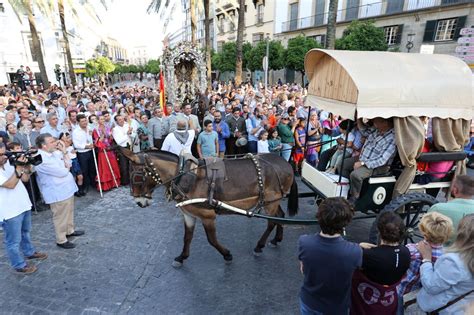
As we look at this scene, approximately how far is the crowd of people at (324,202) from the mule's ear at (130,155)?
0.66 meters

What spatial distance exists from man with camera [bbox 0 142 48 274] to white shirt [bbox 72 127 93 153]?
2.95m

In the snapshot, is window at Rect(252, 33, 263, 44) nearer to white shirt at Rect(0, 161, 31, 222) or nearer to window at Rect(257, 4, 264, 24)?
window at Rect(257, 4, 264, 24)

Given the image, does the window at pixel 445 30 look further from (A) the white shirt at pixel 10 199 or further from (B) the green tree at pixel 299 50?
(A) the white shirt at pixel 10 199

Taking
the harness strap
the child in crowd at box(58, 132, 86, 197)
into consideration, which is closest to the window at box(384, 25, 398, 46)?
the harness strap

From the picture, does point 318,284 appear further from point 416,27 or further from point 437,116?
point 416,27

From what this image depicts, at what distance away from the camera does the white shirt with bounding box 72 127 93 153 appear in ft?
22.6

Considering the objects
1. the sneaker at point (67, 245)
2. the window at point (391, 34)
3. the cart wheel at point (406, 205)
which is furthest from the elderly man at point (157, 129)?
the window at point (391, 34)

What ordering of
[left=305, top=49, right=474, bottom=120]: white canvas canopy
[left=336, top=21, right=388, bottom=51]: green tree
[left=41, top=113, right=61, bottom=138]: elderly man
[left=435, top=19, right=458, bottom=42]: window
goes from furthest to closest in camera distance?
[left=336, top=21, right=388, bottom=51]: green tree, [left=435, top=19, right=458, bottom=42]: window, [left=41, top=113, right=61, bottom=138]: elderly man, [left=305, top=49, right=474, bottom=120]: white canvas canopy

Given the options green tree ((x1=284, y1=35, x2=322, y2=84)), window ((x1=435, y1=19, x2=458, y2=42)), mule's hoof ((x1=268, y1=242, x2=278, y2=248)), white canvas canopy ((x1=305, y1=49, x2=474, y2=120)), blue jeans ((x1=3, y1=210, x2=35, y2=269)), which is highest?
window ((x1=435, y1=19, x2=458, y2=42))

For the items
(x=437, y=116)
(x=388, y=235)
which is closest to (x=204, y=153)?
(x=437, y=116)

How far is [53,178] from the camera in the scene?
4594 mm

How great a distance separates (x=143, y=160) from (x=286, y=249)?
282 centimetres

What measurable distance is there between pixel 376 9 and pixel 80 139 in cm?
2792

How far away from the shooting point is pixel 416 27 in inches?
900
